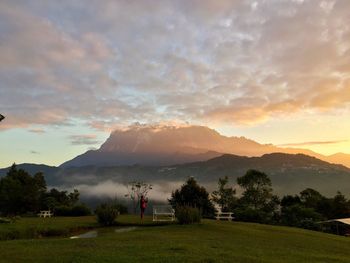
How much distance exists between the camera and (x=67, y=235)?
2962 cm

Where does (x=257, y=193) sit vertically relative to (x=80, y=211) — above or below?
above

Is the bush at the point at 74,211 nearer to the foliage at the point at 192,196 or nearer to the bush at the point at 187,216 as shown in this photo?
the bush at the point at 187,216

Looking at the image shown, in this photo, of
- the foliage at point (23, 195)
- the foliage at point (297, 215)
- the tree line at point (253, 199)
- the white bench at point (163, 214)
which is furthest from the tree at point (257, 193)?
the white bench at point (163, 214)

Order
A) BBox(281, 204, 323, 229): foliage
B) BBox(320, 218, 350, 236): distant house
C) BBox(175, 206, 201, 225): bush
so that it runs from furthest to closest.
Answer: BBox(281, 204, 323, 229): foliage < BBox(320, 218, 350, 236): distant house < BBox(175, 206, 201, 225): bush

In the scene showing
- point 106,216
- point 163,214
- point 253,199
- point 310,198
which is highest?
point 310,198

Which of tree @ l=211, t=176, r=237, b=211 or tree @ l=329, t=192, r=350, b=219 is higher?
tree @ l=211, t=176, r=237, b=211

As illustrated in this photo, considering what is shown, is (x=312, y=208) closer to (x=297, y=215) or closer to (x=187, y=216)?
(x=297, y=215)

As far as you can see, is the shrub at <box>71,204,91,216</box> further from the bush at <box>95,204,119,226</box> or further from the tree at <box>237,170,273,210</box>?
the tree at <box>237,170,273,210</box>

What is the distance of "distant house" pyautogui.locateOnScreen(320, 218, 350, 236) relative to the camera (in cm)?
5511

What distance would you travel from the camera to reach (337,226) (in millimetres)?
56219

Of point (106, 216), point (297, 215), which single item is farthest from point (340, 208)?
point (106, 216)

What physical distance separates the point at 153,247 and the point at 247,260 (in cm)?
462

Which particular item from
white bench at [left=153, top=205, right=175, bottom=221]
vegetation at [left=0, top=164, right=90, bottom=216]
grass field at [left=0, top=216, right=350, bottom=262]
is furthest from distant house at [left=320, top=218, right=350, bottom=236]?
vegetation at [left=0, top=164, right=90, bottom=216]

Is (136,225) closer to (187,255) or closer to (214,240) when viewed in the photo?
(214,240)
